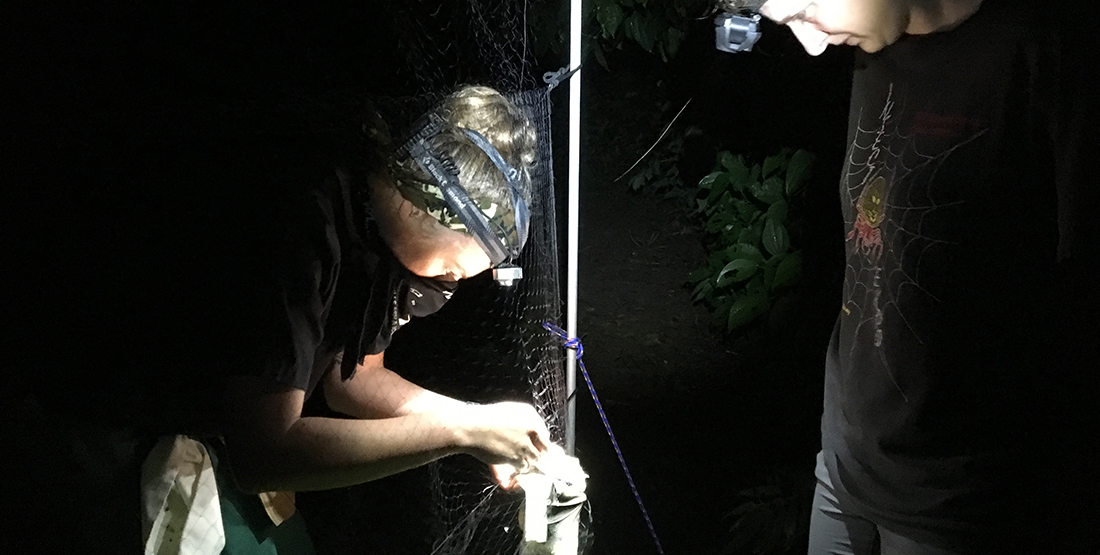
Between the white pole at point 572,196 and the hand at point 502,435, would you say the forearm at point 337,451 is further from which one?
the white pole at point 572,196

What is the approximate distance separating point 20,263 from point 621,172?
2362mm

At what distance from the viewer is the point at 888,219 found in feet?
3.40

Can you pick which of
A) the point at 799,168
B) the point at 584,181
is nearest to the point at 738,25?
the point at 799,168

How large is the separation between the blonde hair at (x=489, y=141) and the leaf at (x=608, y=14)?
0.94 m

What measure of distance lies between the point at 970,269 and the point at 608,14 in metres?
1.28

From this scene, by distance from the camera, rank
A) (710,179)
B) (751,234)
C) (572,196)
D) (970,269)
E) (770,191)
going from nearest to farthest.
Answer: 1. (970,269)
2. (572,196)
3. (770,191)
4. (751,234)
5. (710,179)

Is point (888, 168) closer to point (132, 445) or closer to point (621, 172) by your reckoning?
point (132, 445)

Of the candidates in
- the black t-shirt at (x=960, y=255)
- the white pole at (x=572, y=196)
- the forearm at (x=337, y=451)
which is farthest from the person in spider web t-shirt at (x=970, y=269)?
the forearm at (x=337, y=451)

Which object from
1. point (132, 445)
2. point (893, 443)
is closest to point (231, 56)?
point (132, 445)

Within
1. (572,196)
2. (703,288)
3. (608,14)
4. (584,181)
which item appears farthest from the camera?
(584,181)

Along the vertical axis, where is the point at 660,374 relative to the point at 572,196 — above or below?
below

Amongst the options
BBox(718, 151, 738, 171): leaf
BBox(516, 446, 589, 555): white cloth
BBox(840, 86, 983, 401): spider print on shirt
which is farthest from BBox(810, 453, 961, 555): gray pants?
BBox(718, 151, 738, 171): leaf

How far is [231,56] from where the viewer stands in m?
1.18

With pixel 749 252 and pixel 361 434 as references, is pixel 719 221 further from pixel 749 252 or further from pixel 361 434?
pixel 361 434
